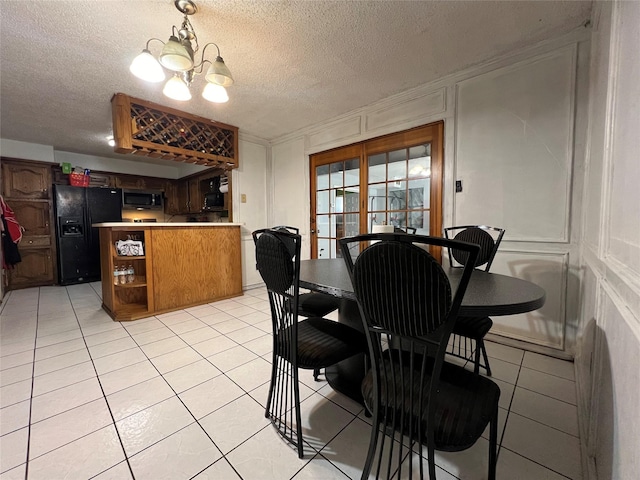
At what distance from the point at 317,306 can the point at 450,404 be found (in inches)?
45.1

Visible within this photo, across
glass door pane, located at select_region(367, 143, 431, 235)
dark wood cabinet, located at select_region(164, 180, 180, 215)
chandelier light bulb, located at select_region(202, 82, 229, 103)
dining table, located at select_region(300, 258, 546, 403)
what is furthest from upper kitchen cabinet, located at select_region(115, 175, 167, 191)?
dining table, located at select_region(300, 258, 546, 403)

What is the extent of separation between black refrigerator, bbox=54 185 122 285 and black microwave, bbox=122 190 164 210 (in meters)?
0.25

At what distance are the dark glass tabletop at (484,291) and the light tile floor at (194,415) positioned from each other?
2.61 feet

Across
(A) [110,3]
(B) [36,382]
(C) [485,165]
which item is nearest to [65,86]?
(A) [110,3]

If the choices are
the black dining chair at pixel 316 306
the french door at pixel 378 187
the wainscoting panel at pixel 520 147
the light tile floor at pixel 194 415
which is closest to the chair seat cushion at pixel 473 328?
the light tile floor at pixel 194 415

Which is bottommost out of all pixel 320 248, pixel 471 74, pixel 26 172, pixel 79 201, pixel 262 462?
pixel 262 462

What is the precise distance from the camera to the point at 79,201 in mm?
4758

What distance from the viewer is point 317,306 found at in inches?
75.5

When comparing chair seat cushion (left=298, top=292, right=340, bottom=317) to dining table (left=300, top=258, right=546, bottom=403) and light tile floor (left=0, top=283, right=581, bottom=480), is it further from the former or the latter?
light tile floor (left=0, top=283, right=581, bottom=480)

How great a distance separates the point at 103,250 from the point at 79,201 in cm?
249

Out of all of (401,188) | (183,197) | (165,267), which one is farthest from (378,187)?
(183,197)

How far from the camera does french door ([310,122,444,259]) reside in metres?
2.80

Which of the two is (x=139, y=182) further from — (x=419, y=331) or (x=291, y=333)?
(x=419, y=331)

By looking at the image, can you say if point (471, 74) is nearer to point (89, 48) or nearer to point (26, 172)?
point (89, 48)
